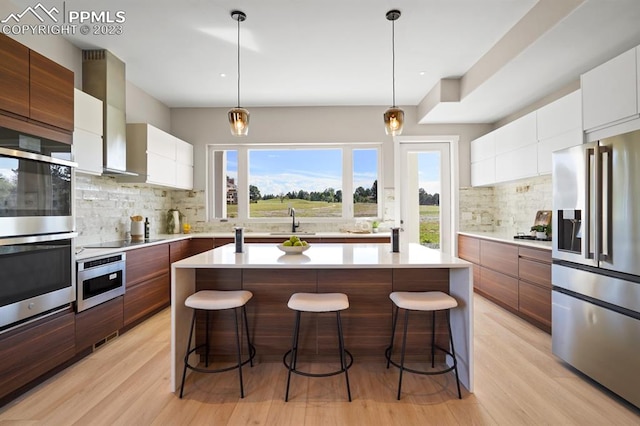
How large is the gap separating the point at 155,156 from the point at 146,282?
157 centimetres

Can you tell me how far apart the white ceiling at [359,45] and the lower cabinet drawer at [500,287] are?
2151 mm

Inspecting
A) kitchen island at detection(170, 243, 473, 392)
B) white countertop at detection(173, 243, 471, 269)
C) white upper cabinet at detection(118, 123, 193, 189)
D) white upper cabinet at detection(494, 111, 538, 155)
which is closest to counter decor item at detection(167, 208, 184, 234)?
white upper cabinet at detection(118, 123, 193, 189)

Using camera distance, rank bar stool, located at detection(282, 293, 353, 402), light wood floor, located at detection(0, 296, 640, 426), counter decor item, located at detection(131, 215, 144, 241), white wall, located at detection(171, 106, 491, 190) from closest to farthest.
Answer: light wood floor, located at detection(0, 296, 640, 426)
bar stool, located at detection(282, 293, 353, 402)
counter decor item, located at detection(131, 215, 144, 241)
white wall, located at detection(171, 106, 491, 190)

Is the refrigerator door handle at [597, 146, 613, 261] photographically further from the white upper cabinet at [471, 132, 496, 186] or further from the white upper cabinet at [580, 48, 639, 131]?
the white upper cabinet at [471, 132, 496, 186]

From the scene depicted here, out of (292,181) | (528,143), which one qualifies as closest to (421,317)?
(528,143)

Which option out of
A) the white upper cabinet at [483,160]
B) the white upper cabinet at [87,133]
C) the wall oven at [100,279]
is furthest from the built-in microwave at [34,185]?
the white upper cabinet at [483,160]

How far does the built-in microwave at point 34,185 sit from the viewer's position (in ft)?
6.31

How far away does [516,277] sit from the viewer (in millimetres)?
3436

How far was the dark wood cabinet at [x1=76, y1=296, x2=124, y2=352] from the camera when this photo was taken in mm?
A: 2523

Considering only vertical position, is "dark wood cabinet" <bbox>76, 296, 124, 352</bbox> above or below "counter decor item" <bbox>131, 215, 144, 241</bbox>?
below

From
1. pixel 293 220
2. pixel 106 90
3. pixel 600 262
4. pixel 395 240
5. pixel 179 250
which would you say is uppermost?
pixel 106 90

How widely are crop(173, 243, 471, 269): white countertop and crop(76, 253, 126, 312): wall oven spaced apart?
97cm

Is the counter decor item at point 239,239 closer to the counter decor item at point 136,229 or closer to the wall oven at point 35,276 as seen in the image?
the wall oven at point 35,276

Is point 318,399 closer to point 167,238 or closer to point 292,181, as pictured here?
point 167,238
